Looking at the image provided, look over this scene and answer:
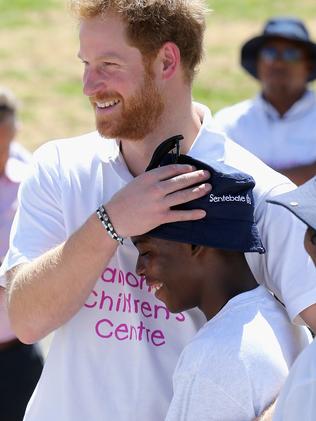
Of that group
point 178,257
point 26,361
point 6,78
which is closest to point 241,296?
point 178,257

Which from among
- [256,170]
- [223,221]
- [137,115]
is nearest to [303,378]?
[223,221]

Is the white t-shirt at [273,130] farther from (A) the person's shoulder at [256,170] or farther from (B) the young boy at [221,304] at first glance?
(B) the young boy at [221,304]

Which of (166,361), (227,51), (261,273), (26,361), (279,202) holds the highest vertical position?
(279,202)

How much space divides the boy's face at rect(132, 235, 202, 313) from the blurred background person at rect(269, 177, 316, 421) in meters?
0.47

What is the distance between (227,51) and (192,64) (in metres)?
11.0

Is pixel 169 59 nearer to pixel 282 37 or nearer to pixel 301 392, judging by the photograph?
pixel 301 392

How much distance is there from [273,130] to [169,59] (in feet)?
10.7

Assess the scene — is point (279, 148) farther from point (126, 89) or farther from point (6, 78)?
point (6, 78)

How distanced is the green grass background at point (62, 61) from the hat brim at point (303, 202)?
29.8 ft

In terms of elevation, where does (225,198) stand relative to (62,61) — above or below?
above

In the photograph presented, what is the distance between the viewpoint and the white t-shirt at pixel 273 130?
614cm

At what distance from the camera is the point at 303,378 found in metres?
2.26

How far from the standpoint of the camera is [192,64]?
3195 mm

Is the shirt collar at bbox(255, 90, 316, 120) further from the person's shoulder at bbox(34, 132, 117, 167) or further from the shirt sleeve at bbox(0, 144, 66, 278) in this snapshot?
the shirt sleeve at bbox(0, 144, 66, 278)
